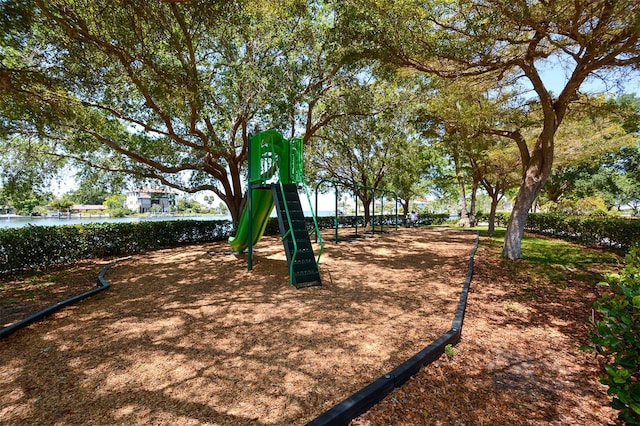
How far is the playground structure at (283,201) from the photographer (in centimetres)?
615

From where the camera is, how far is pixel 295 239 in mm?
6129

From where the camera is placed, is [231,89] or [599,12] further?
[231,89]

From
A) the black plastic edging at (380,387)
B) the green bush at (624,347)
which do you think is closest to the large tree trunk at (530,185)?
the black plastic edging at (380,387)

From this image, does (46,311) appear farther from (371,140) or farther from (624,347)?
(371,140)

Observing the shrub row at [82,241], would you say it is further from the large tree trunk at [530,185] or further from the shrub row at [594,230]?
the shrub row at [594,230]

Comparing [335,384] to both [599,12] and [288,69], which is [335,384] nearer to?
[599,12]

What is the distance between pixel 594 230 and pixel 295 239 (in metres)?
11.7

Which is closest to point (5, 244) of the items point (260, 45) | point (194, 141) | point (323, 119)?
point (194, 141)

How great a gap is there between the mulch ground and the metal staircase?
0.97ft

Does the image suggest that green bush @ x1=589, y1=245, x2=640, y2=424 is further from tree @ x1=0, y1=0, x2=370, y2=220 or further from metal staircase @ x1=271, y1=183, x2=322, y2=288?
tree @ x1=0, y1=0, x2=370, y2=220

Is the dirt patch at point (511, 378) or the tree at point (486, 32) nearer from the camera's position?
the dirt patch at point (511, 378)

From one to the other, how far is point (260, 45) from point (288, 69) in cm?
143

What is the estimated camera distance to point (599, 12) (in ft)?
16.9

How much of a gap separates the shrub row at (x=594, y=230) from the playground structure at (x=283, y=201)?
826 centimetres
